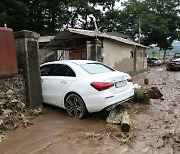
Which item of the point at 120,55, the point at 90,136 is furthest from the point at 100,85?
the point at 120,55

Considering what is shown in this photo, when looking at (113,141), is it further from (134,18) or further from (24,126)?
(134,18)

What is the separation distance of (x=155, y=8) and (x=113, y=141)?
3670 centimetres

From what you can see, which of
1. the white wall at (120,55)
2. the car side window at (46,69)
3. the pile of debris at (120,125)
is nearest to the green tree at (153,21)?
the white wall at (120,55)

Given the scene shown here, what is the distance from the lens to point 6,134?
4.96m

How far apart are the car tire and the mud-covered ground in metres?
0.15

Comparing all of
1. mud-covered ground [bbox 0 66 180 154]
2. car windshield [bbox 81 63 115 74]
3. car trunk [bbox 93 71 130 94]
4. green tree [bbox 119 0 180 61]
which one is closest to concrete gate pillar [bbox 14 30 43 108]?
mud-covered ground [bbox 0 66 180 154]

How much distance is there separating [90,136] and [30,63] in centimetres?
292

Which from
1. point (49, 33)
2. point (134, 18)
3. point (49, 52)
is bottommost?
point (49, 52)

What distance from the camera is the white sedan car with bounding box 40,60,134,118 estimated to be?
544 cm

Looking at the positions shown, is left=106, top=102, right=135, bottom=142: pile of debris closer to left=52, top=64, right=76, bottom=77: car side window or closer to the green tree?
left=52, top=64, right=76, bottom=77: car side window

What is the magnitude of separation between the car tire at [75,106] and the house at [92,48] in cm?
497

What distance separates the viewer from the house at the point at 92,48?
10.9 metres

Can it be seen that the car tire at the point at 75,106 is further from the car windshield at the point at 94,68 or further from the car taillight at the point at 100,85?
the car windshield at the point at 94,68

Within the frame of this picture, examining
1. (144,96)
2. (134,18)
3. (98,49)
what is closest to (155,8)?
(134,18)
